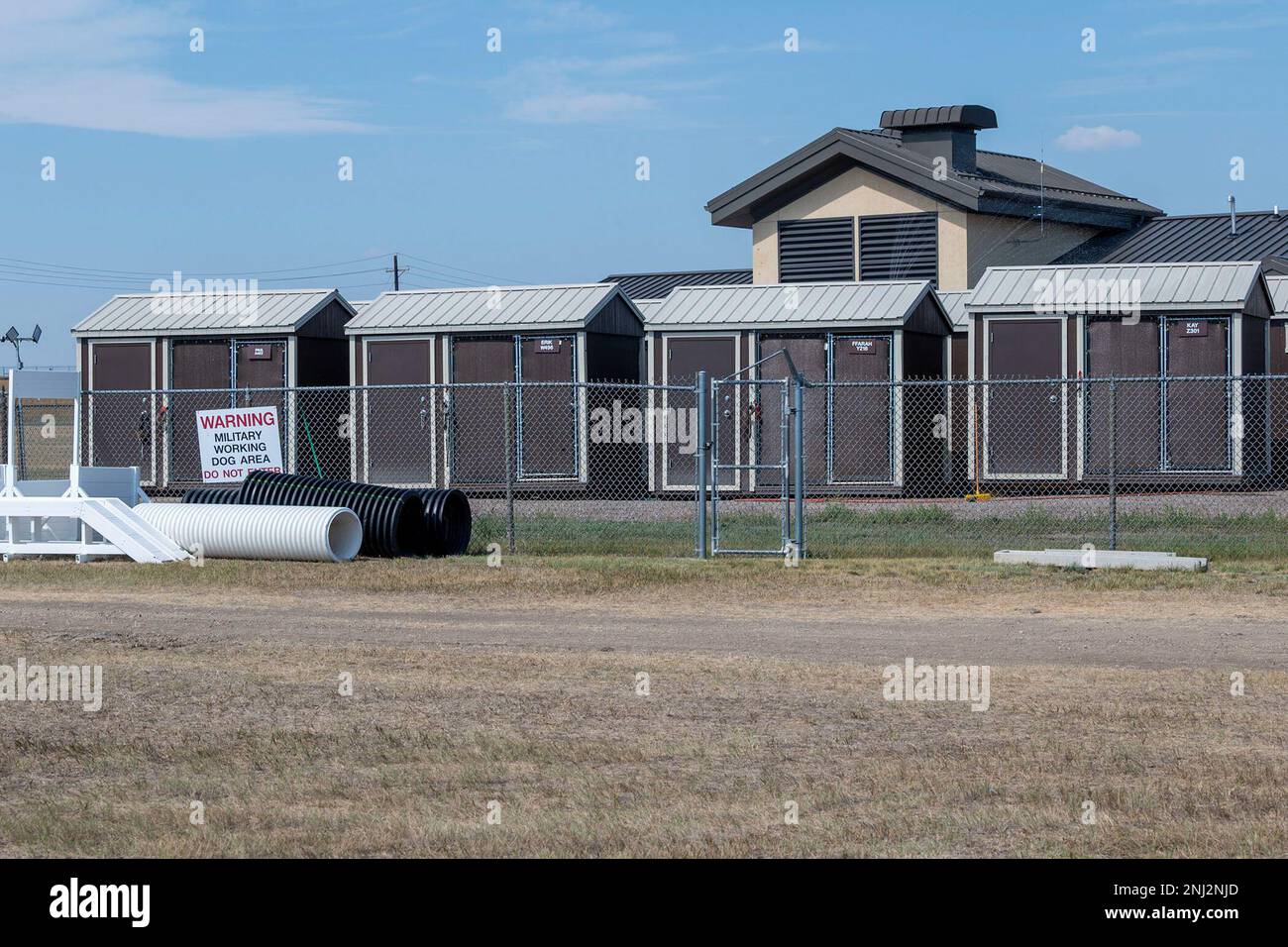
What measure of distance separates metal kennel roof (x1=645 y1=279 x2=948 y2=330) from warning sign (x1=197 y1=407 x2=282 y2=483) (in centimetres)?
624

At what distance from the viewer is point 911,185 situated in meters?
31.9

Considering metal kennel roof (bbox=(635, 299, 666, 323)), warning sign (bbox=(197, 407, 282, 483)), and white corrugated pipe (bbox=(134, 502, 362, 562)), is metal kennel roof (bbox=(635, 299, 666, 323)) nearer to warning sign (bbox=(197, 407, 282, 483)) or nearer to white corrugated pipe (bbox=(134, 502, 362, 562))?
warning sign (bbox=(197, 407, 282, 483))

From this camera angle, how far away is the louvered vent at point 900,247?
31875 millimetres

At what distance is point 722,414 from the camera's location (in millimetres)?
23547

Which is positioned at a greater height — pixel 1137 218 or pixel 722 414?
pixel 1137 218

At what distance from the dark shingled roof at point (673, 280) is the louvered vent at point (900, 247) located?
12.1ft

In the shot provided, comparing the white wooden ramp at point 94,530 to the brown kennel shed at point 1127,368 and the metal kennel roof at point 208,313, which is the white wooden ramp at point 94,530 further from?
the brown kennel shed at point 1127,368

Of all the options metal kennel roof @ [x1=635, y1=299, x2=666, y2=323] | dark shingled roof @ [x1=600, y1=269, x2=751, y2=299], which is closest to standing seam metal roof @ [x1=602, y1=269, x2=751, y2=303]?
dark shingled roof @ [x1=600, y1=269, x2=751, y2=299]

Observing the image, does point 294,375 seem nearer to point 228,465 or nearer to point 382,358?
point 382,358

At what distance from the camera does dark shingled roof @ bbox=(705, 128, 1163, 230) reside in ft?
103

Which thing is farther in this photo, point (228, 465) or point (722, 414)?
point (722, 414)

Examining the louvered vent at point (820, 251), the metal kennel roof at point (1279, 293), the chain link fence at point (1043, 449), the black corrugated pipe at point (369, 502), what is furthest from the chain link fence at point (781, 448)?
the louvered vent at point (820, 251)
